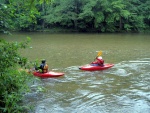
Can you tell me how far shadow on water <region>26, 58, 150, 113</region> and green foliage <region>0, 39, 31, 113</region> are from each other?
107 cm

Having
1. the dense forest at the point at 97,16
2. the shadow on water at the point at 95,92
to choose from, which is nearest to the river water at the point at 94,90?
the shadow on water at the point at 95,92

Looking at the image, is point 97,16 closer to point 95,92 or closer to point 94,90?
point 94,90

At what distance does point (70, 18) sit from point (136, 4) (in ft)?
32.9

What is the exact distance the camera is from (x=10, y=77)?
521 cm

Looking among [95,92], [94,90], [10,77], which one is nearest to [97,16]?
[94,90]

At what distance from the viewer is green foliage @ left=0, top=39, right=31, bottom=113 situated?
5.06 metres

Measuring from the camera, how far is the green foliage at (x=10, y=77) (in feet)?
16.6

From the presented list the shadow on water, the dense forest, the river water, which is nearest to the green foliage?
the river water

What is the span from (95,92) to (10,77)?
3.63 meters

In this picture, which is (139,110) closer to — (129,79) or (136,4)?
(129,79)

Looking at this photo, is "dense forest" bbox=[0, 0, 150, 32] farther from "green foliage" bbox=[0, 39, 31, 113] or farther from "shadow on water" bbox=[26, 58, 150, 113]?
"green foliage" bbox=[0, 39, 31, 113]

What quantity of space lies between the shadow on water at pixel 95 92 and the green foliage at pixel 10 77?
3.49 ft

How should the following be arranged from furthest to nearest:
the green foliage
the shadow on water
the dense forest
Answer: the dense forest < the shadow on water < the green foliage

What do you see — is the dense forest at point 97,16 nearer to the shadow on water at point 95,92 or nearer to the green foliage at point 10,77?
the shadow on water at point 95,92
